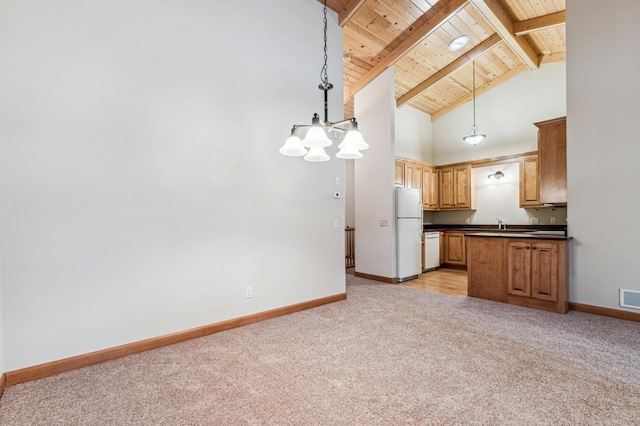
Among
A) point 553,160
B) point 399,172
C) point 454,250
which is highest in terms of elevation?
point 399,172

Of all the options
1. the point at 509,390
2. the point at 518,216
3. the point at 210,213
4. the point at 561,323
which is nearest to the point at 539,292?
the point at 561,323

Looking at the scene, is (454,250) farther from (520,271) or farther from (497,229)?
(520,271)

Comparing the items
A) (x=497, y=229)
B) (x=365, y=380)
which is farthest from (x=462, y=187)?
(x=365, y=380)

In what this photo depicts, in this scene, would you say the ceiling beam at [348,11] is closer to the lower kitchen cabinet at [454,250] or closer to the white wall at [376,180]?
the white wall at [376,180]

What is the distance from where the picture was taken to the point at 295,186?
3576 mm

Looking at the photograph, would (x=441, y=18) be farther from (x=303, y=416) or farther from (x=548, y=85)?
(x=303, y=416)

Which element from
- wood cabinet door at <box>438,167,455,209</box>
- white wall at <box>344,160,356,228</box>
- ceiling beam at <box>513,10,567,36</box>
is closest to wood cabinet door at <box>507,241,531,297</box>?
wood cabinet door at <box>438,167,455,209</box>

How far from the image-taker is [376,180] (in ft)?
17.6

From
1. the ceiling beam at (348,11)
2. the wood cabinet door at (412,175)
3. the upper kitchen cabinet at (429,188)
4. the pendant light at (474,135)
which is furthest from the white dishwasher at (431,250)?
the ceiling beam at (348,11)

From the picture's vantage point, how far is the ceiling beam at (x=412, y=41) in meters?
4.05

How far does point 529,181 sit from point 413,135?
8.78 ft

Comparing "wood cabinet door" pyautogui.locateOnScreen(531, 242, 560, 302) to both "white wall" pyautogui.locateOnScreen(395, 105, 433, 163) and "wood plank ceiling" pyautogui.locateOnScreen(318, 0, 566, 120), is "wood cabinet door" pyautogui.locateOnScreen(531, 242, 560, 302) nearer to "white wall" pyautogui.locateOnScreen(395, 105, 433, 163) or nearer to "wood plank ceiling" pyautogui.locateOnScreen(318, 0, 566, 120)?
"wood plank ceiling" pyautogui.locateOnScreen(318, 0, 566, 120)

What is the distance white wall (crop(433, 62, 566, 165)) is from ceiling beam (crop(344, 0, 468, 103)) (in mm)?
2993

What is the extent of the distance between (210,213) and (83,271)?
108 centimetres
